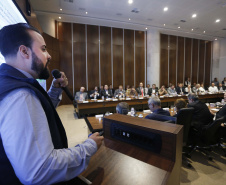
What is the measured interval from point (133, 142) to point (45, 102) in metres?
0.61

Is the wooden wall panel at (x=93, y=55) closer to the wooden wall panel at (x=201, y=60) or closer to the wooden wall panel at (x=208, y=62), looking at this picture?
the wooden wall panel at (x=201, y=60)

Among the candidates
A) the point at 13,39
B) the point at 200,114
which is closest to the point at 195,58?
the point at 200,114

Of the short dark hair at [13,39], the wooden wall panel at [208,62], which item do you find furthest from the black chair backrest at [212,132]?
the wooden wall panel at [208,62]

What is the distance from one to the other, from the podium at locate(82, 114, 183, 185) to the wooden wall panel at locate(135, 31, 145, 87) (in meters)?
8.25

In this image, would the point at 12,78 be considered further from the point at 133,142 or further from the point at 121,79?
the point at 121,79

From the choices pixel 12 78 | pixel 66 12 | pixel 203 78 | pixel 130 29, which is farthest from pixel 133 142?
pixel 203 78

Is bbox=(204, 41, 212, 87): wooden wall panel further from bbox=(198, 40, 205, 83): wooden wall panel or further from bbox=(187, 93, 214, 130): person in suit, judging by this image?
bbox=(187, 93, 214, 130): person in suit

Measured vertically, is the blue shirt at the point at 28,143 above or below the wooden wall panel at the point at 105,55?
below

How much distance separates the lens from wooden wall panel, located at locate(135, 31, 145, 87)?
8.75 metres

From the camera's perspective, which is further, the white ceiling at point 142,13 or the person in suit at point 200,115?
the white ceiling at point 142,13

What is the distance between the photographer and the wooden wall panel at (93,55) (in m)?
7.85

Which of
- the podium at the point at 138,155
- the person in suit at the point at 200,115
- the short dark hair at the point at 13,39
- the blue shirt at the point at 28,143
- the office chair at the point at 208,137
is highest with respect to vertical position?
the short dark hair at the point at 13,39

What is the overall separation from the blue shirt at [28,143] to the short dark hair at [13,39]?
277 mm

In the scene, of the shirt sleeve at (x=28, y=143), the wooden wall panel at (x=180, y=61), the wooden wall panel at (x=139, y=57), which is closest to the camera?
the shirt sleeve at (x=28, y=143)
